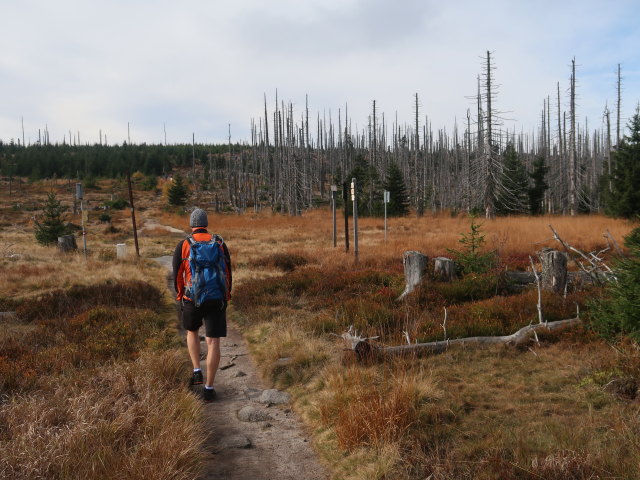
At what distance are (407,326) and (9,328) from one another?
663 centimetres

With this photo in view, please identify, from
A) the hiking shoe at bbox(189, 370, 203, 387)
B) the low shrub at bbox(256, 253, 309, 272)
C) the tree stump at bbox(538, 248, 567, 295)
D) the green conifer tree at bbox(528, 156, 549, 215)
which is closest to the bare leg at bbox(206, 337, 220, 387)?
the hiking shoe at bbox(189, 370, 203, 387)

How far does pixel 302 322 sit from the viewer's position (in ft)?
25.4

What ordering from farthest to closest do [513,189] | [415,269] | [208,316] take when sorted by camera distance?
[513,189], [415,269], [208,316]

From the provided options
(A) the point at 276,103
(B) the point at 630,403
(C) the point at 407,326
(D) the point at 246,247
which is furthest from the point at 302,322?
(A) the point at 276,103

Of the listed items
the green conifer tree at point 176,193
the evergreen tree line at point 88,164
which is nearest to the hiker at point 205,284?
the green conifer tree at point 176,193

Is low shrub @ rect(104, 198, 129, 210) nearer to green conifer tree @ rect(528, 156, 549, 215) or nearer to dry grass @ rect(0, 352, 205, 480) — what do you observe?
green conifer tree @ rect(528, 156, 549, 215)

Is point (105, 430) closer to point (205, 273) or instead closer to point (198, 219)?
point (205, 273)

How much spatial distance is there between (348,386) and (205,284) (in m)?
1.92

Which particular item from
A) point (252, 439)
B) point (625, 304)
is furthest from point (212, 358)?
point (625, 304)

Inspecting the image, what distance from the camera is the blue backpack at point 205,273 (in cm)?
492

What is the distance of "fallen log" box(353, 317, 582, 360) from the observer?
565cm

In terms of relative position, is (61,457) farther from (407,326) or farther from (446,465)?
(407,326)

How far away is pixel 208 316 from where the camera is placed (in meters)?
5.05

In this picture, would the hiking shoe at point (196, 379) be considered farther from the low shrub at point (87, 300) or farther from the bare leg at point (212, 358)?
the low shrub at point (87, 300)
